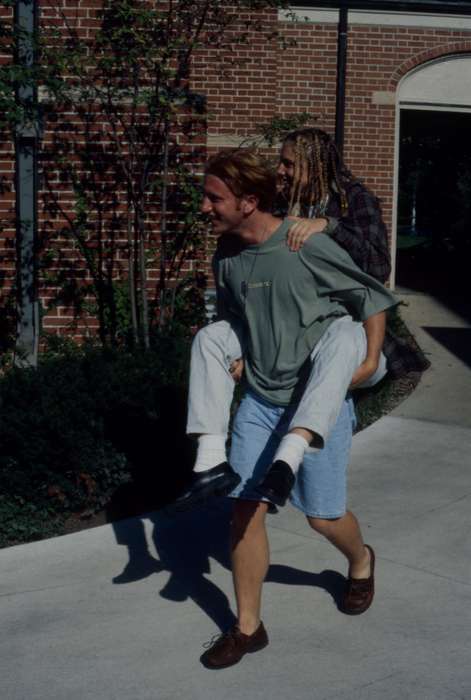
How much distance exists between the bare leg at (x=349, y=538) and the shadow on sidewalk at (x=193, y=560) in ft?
0.89

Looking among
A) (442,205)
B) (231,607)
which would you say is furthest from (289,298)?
(442,205)

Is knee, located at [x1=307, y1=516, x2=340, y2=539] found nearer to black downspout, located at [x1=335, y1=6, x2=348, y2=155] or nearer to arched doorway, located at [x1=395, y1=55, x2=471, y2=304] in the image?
black downspout, located at [x1=335, y1=6, x2=348, y2=155]

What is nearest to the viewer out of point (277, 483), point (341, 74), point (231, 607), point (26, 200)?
point (277, 483)

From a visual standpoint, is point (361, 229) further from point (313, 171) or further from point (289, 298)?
point (289, 298)

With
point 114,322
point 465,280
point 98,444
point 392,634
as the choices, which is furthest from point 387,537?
point 465,280

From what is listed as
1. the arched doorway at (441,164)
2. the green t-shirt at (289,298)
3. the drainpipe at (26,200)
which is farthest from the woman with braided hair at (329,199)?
the arched doorway at (441,164)

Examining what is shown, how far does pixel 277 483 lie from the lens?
3.34 m

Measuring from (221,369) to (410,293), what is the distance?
1161cm

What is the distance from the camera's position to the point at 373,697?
138 inches

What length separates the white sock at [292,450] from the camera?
134 inches

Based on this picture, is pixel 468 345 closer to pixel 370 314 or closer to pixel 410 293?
pixel 410 293

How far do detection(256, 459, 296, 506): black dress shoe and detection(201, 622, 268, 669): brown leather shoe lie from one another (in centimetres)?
68

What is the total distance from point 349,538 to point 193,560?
113 centimetres

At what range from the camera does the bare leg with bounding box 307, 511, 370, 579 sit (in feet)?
12.8
